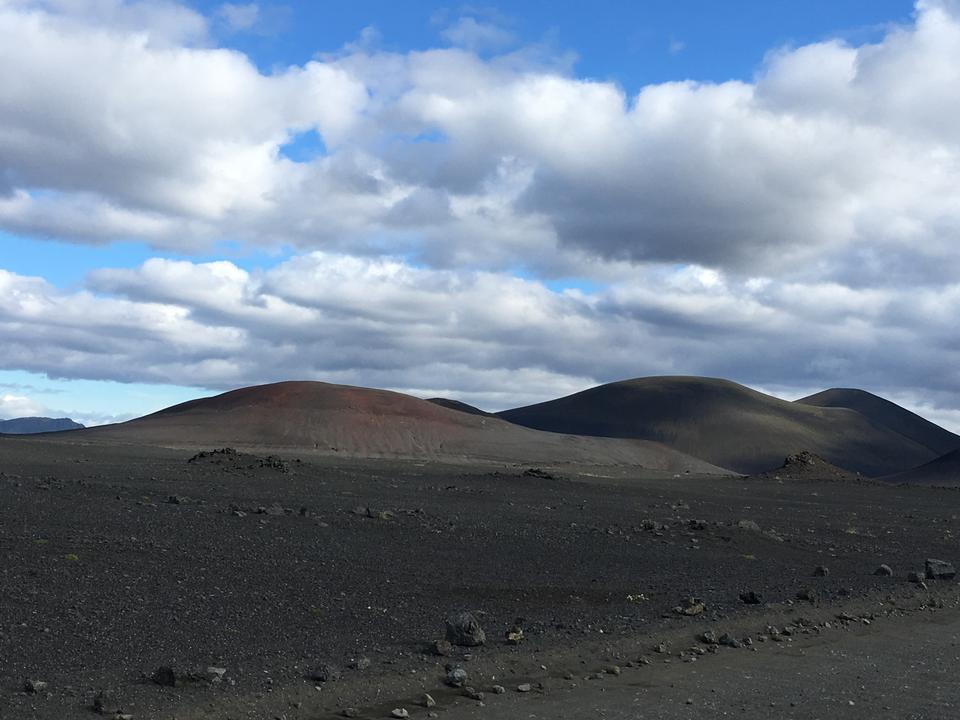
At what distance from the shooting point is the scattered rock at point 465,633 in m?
10.4

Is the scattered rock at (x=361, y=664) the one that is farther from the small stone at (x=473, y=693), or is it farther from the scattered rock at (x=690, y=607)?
the scattered rock at (x=690, y=607)

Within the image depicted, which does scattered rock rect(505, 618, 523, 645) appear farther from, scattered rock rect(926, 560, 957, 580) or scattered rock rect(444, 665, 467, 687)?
scattered rock rect(926, 560, 957, 580)

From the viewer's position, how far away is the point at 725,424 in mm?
169125

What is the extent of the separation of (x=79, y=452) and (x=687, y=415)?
141 meters

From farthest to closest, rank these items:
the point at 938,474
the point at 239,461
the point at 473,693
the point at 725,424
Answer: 1. the point at 725,424
2. the point at 938,474
3. the point at 239,461
4. the point at 473,693

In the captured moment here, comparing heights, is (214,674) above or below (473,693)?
above

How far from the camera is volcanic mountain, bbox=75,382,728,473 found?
77.1 meters

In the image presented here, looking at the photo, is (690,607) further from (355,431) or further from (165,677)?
(355,431)

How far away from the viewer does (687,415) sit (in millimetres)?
175875

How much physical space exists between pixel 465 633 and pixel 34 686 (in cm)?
393

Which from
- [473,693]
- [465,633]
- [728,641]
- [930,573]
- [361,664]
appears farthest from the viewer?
[930,573]

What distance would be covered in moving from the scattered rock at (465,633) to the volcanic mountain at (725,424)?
14194cm

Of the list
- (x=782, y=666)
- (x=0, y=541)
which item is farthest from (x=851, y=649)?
(x=0, y=541)

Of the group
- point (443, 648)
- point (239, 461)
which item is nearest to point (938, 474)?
point (239, 461)
